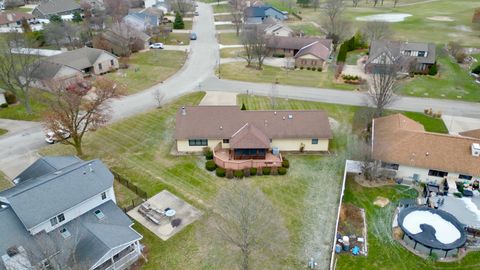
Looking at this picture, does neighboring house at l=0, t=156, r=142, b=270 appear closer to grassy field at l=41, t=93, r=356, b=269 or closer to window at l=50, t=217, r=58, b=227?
window at l=50, t=217, r=58, b=227

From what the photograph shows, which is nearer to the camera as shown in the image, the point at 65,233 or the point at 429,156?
the point at 65,233

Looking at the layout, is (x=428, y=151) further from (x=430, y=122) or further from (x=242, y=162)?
(x=242, y=162)

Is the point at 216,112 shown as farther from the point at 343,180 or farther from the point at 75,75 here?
the point at 75,75

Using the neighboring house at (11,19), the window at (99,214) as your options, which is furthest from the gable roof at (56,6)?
the window at (99,214)

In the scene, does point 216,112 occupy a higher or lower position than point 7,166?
higher

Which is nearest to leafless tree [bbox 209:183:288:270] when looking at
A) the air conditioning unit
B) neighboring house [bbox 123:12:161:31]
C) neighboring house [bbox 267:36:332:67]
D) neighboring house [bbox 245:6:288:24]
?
the air conditioning unit

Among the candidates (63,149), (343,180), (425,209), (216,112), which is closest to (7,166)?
(63,149)

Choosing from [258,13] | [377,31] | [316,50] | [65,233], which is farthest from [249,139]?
[258,13]
